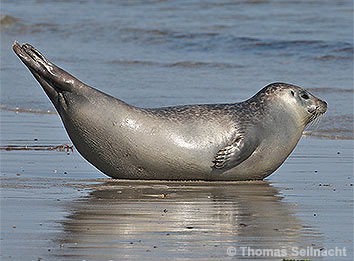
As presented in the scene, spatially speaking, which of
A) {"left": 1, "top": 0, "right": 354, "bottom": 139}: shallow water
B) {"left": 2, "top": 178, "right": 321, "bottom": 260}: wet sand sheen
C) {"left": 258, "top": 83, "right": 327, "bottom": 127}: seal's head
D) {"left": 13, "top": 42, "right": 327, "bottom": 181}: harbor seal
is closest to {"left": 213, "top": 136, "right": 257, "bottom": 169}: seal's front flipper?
{"left": 13, "top": 42, "right": 327, "bottom": 181}: harbor seal

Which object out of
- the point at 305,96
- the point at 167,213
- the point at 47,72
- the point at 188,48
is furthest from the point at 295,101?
the point at 188,48

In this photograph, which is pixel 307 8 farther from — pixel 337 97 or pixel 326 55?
pixel 337 97

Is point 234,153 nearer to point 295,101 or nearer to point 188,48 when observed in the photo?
point 295,101

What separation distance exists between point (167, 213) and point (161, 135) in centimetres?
144

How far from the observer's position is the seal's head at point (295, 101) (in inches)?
308

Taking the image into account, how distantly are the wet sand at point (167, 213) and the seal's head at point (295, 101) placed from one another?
52 cm

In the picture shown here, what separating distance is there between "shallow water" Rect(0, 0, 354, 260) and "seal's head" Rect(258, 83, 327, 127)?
520 millimetres

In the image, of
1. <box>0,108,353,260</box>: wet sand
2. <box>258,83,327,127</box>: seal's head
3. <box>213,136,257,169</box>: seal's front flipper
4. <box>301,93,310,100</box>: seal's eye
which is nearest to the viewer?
<box>0,108,353,260</box>: wet sand

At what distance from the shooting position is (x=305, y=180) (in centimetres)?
741

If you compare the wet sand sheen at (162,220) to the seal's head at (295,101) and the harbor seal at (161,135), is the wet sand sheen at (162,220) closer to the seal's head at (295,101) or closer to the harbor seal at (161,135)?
the harbor seal at (161,135)

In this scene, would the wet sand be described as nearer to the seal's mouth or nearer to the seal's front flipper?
the seal's front flipper

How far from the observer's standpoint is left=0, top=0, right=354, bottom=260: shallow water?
Result: 205 inches

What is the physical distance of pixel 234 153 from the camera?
720cm

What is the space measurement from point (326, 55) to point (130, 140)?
11.0 metres
